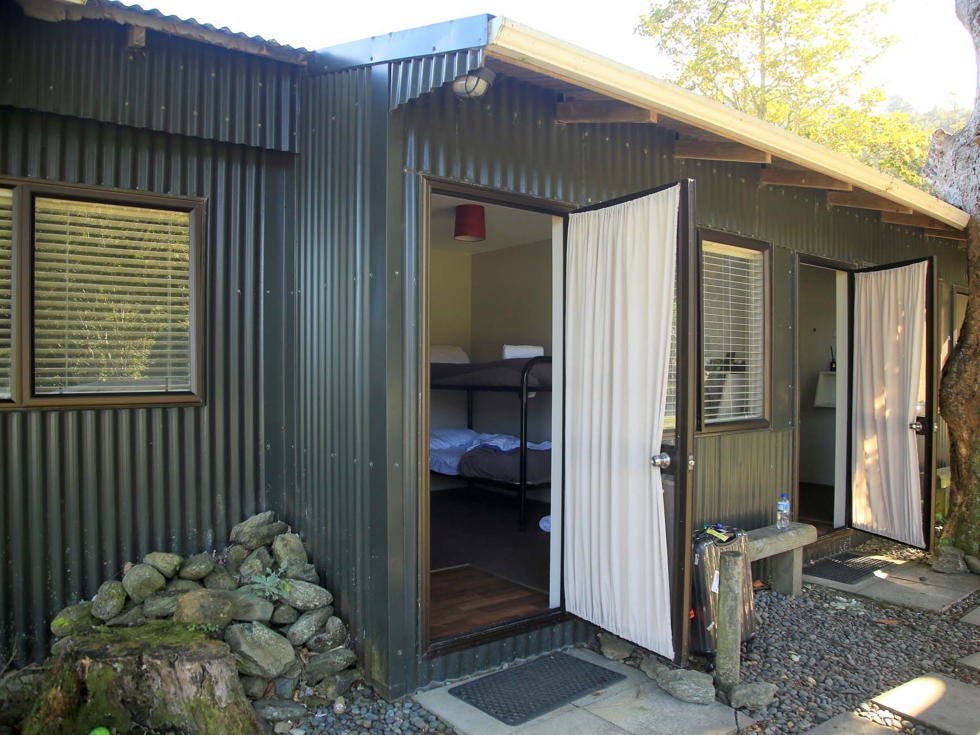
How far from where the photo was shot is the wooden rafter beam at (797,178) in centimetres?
483


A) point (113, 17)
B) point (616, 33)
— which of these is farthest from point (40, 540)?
point (616, 33)

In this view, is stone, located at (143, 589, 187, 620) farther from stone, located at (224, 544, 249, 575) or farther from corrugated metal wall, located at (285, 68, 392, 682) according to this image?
corrugated metal wall, located at (285, 68, 392, 682)

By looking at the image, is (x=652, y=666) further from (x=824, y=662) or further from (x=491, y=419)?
(x=491, y=419)

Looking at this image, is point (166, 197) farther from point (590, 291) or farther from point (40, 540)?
point (590, 291)

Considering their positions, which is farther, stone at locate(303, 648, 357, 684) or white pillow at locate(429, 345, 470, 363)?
white pillow at locate(429, 345, 470, 363)

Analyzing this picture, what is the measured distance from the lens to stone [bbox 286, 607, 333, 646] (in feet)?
10.3

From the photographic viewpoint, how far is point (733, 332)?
4828 mm

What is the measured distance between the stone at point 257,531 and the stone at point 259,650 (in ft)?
1.79


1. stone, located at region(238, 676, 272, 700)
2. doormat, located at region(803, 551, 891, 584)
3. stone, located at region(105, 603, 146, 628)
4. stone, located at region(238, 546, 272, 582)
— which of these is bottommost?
doormat, located at region(803, 551, 891, 584)

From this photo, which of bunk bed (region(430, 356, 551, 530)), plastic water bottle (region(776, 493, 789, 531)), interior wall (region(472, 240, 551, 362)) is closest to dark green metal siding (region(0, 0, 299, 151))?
bunk bed (region(430, 356, 551, 530))

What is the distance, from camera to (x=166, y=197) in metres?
3.39

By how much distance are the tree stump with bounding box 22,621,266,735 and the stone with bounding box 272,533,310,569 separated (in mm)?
805

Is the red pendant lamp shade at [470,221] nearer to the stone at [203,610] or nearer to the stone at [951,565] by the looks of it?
the stone at [203,610]

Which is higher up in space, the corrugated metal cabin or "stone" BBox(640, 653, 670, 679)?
the corrugated metal cabin
